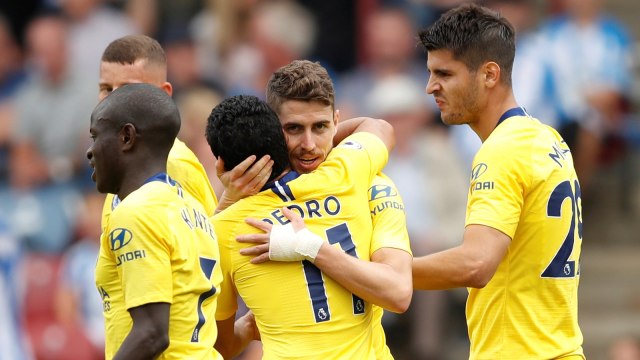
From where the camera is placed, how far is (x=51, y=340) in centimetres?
1181

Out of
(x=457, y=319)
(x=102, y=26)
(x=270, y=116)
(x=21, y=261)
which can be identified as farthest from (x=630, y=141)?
(x=270, y=116)

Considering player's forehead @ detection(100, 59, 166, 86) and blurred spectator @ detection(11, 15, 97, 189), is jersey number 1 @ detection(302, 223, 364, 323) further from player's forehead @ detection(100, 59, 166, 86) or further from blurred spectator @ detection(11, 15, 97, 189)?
blurred spectator @ detection(11, 15, 97, 189)

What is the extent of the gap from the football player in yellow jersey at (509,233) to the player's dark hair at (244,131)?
102 cm

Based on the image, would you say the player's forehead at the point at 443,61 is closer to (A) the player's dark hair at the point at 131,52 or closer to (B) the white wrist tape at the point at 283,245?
(B) the white wrist tape at the point at 283,245

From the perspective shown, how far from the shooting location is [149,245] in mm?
4469

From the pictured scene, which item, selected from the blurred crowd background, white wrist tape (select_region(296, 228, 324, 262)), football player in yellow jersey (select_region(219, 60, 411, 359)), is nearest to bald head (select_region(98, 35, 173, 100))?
football player in yellow jersey (select_region(219, 60, 411, 359))

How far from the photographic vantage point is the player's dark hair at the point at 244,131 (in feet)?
16.1

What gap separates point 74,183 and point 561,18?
5.58 meters

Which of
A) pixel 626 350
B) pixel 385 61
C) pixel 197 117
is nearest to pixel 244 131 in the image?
pixel 197 117

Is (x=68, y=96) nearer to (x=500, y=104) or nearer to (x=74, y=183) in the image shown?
(x=74, y=183)

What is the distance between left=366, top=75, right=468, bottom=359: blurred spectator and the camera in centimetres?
1188

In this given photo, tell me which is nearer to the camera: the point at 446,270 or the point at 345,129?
the point at 446,270

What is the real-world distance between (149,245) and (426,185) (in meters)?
7.71

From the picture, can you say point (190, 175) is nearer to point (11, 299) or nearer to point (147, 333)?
point (147, 333)
